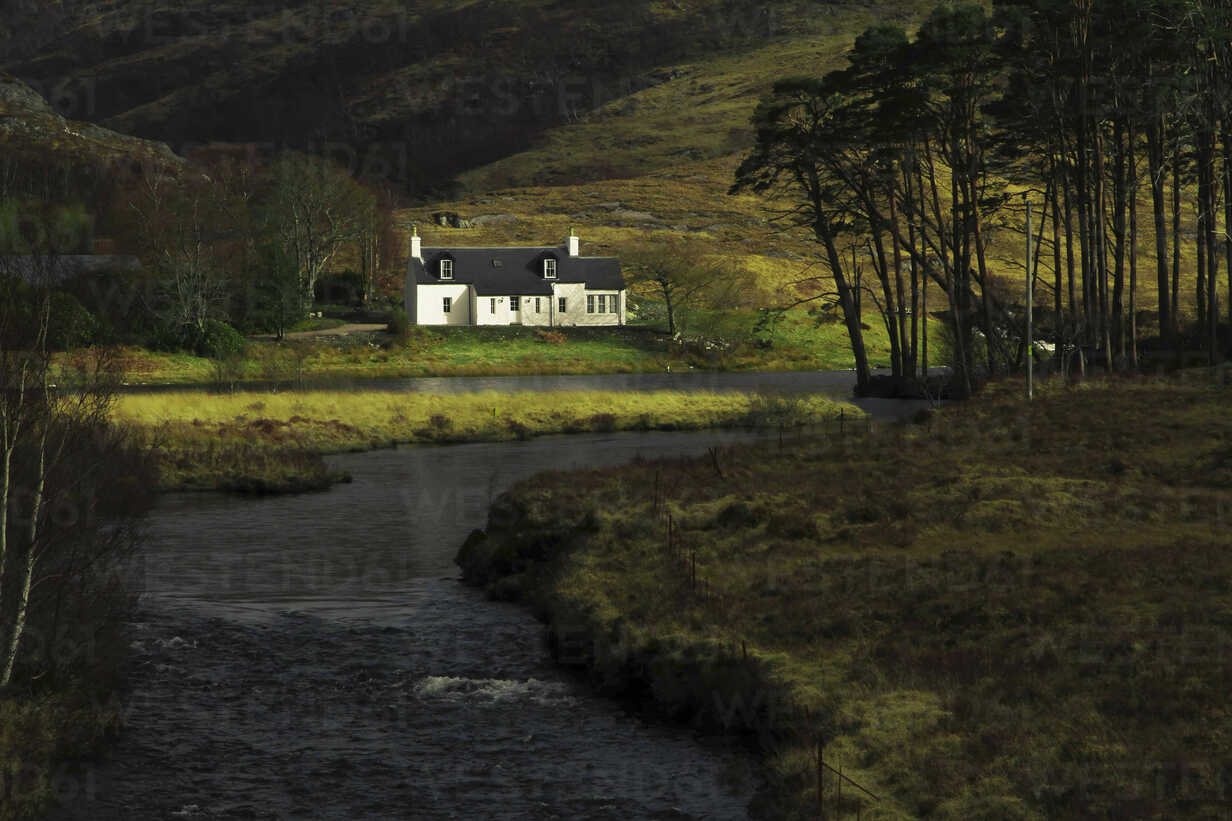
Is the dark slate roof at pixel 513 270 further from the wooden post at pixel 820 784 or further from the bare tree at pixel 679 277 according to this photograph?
the wooden post at pixel 820 784

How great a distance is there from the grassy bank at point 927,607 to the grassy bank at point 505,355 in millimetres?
57708

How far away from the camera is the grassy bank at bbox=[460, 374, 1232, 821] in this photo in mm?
13938

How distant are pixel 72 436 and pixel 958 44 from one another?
4344 centimetres

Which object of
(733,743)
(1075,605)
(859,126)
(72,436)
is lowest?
(733,743)

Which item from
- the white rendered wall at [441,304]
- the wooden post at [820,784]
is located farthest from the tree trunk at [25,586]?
the white rendered wall at [441,304]

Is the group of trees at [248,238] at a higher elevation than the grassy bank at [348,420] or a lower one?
higher

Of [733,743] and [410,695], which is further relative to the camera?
[410,695]

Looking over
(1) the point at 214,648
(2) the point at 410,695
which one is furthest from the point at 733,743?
(1) the point at 214,648

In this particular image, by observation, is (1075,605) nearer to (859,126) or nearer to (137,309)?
(859,126)

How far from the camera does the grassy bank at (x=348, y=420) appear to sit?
42812mm

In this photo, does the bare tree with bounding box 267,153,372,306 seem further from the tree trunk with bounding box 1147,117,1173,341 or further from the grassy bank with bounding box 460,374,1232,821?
the grassy bank with bounding box 460,374,1232,821

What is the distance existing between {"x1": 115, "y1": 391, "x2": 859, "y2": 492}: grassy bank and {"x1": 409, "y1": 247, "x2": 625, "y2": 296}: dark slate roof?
4634 cm

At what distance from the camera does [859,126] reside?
207 ft

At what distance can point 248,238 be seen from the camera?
104 metres
